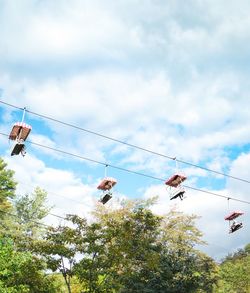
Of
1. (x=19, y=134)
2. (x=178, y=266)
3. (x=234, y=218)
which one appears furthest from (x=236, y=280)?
(x=19, y=134)

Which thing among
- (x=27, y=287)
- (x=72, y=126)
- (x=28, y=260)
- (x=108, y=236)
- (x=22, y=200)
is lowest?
(x=27, y=287)

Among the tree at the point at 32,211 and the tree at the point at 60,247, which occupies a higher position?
the tree at the point at 32,211

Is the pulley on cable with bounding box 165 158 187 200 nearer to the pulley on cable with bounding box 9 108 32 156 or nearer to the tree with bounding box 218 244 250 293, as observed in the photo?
the pulley on cable with bounding box 9 108 32 156

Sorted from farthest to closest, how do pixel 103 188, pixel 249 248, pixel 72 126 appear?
pixel 249 248 → pixel 103 188 → pixel 72 126

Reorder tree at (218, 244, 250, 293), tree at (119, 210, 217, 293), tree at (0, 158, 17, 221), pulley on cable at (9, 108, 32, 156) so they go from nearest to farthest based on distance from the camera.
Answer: pulley on cable at (9, 108, 32, 156) < tree at (119, 210, 217, 293) < tree at (0, 158, 17, 221) < tree at (218, 244, 250, 293)

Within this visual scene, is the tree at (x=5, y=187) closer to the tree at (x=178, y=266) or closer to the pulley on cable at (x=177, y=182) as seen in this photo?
the tree at (x=178, y=266)

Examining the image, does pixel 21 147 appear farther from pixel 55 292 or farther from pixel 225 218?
pixel 225 218

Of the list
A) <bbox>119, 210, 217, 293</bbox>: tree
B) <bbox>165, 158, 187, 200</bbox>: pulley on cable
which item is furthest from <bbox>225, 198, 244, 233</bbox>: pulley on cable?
<bbox>119, 210, 217, 293</bbox>: tree

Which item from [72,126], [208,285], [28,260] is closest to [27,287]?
[28,260]

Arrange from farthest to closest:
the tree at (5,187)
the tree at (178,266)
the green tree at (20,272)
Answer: the tree at (5,187) → the tree at (178,266) → the green tree at (20,272)

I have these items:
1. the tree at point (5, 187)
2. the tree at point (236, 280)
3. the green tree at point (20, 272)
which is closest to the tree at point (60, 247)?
the green tree at point (20, 272)

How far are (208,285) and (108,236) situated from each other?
2011 centimetres

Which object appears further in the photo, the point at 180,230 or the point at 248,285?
the point at 248,285

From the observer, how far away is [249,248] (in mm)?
118125
